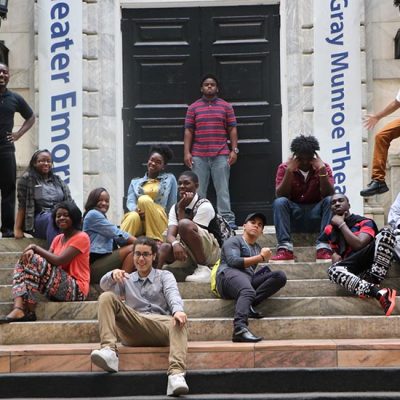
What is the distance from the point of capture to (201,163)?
11.9 m

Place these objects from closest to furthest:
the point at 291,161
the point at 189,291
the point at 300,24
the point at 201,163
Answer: the point at 189,291
the point at 291,161
the point at 201,163
the point at 300,24

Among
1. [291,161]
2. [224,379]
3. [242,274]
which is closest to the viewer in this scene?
[224,379]

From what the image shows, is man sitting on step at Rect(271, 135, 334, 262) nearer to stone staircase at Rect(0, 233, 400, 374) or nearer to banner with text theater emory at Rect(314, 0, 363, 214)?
stone staircase at Rect(0, 233, 400, 374)

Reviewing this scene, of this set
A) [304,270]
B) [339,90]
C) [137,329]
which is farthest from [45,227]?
[339,90]

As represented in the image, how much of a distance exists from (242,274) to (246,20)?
17.8ft

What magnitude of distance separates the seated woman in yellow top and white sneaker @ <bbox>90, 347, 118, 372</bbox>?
2493 millimetres

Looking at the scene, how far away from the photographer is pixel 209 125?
39.0 feet

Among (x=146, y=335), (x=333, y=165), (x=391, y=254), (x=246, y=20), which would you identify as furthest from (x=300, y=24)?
(x=146, y=335)

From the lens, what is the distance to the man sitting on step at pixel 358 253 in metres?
8.96

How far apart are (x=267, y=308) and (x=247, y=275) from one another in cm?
38

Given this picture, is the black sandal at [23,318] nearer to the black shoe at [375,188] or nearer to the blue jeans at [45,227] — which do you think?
the blue jeans at [45,227]

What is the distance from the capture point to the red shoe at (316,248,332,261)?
9.73 meters

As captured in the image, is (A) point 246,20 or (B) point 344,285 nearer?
(B) point 344,285

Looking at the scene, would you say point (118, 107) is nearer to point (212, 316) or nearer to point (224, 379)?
point (212, 316)
